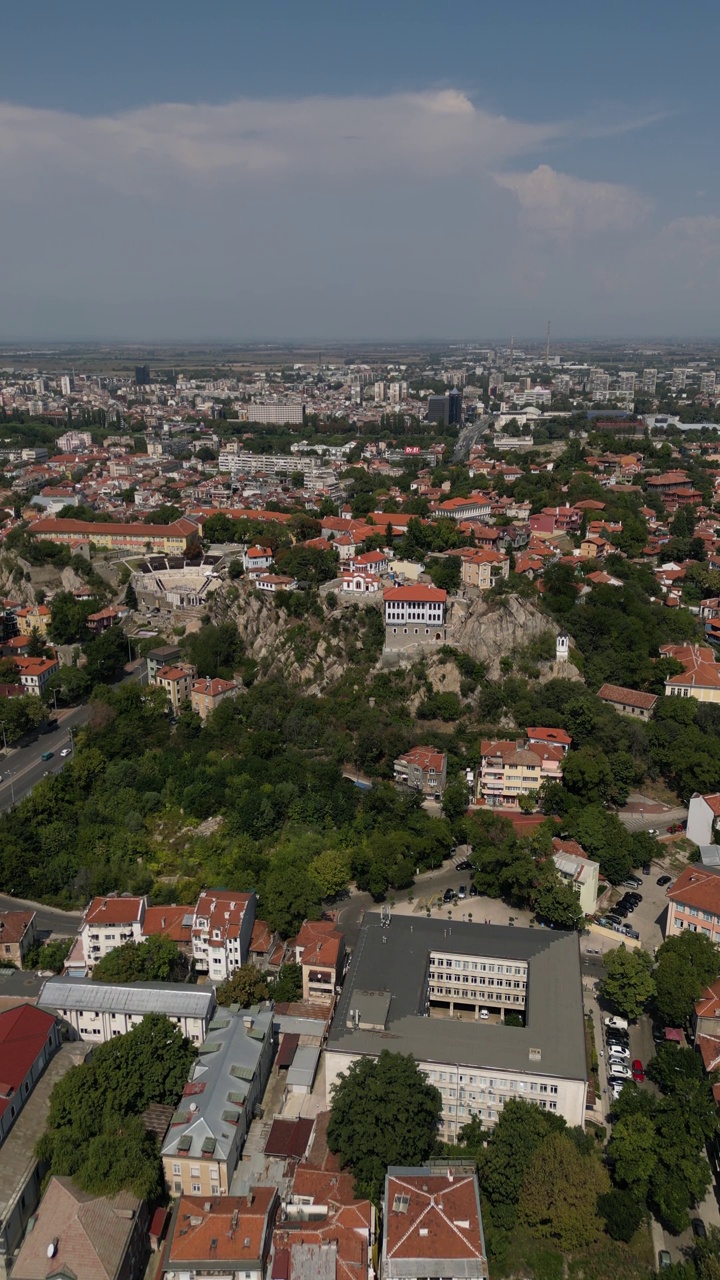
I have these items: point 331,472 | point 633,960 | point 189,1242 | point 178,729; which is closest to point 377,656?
point 178,729

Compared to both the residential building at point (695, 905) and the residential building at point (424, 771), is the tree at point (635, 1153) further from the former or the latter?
the residential building at point (424, 771)

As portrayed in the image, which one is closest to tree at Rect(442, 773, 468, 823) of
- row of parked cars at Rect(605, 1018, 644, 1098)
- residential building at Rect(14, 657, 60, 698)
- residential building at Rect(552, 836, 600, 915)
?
residential building at Rect(552, 836, 600, 915)

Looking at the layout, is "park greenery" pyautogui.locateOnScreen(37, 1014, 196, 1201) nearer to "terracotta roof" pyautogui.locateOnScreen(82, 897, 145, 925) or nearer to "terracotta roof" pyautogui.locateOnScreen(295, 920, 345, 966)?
"terracotta roof" pyautogui.locateOnScreen(295, 920, 345, 966)

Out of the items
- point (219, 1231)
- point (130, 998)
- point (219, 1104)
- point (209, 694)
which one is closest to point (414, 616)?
point (209, 694)

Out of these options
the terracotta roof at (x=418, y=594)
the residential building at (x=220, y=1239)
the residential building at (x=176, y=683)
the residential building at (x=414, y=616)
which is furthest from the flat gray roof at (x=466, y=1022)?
the residential building at (x=176, y=683)

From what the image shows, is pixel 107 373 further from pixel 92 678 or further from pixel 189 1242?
pixel 189 1242
